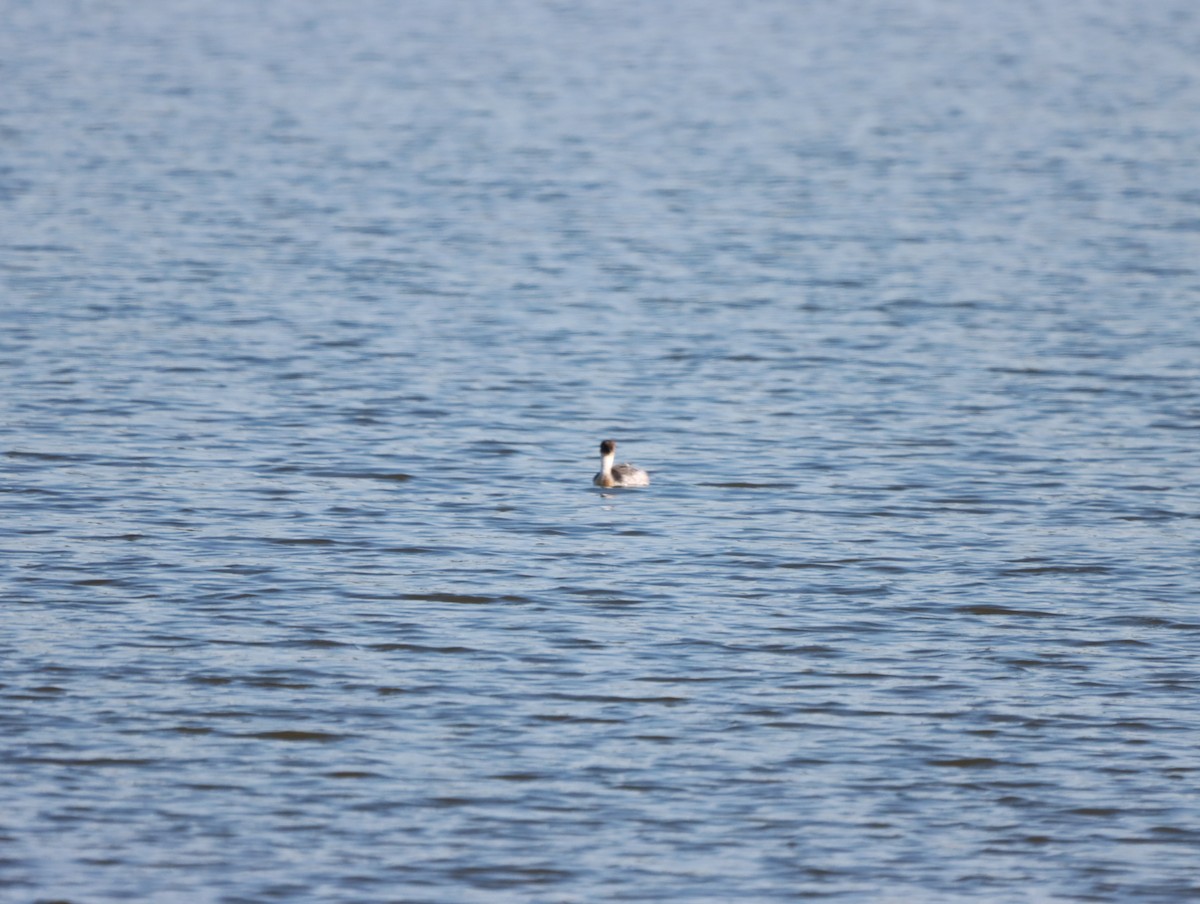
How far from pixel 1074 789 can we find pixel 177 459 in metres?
11.0

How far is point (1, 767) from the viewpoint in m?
12.4

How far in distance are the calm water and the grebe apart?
31cm

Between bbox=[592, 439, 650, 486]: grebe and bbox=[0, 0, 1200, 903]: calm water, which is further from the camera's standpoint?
bbox=[592, 439, 650, 486]: grebe

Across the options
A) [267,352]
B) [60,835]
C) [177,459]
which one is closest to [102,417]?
[177,459]

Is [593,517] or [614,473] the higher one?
[614,473]

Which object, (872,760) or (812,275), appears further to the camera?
(812,275)

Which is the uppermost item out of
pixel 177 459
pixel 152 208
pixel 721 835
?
pixel 152 208

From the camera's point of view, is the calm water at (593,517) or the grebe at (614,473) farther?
the grebe at (614,473)

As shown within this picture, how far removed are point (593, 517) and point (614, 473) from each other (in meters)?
0.92

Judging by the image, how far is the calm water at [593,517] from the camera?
11898 mm

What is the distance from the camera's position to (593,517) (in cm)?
1911

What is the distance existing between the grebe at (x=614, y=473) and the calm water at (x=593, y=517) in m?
0.31

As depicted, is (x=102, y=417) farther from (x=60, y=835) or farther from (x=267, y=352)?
(x=60, y=835)

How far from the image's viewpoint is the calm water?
1190cm
